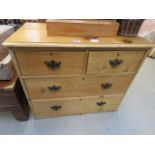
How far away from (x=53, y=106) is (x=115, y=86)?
2.02 ft

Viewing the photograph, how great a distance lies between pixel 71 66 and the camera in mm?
839

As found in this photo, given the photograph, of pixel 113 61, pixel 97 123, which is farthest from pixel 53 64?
pixel 97 123

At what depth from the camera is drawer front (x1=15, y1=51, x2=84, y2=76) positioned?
0.74 metres

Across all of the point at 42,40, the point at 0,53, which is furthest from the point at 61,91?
the point at 0,53

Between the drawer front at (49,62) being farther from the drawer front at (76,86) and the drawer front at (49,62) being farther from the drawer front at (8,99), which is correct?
the drawer front at (8,99)

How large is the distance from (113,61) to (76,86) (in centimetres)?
36

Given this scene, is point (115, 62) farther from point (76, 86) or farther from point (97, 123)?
point (97, 123)

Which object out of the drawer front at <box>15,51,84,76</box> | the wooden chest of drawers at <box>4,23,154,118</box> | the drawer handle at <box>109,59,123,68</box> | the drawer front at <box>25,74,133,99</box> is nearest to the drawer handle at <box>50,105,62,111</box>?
the wooden chest of drawers at <box>4,23,154,118</box>

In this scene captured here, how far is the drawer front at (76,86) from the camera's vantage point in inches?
36.4

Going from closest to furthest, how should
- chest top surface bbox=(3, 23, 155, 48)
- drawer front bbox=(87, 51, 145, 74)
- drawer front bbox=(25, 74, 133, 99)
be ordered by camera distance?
chest top surface bbox=(3, 23, 155, 48) < drawer front bbox=(87, 51, 145, 74) < drawer front bbox=(25, 74, 133, 99)

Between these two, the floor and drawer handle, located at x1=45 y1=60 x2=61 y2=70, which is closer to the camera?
drawer handle, located at x1=45 y1=60 x2=61 y2=70

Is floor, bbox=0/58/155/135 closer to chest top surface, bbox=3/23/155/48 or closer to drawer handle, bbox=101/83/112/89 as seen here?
drawer handle, bbox=101/83/112/89

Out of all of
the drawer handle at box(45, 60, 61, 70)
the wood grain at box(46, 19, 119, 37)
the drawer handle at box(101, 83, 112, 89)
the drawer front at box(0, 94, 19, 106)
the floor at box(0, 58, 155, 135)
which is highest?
the wood grain at box(46, 19, 119, 37)

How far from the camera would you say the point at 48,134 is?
1144 mm
